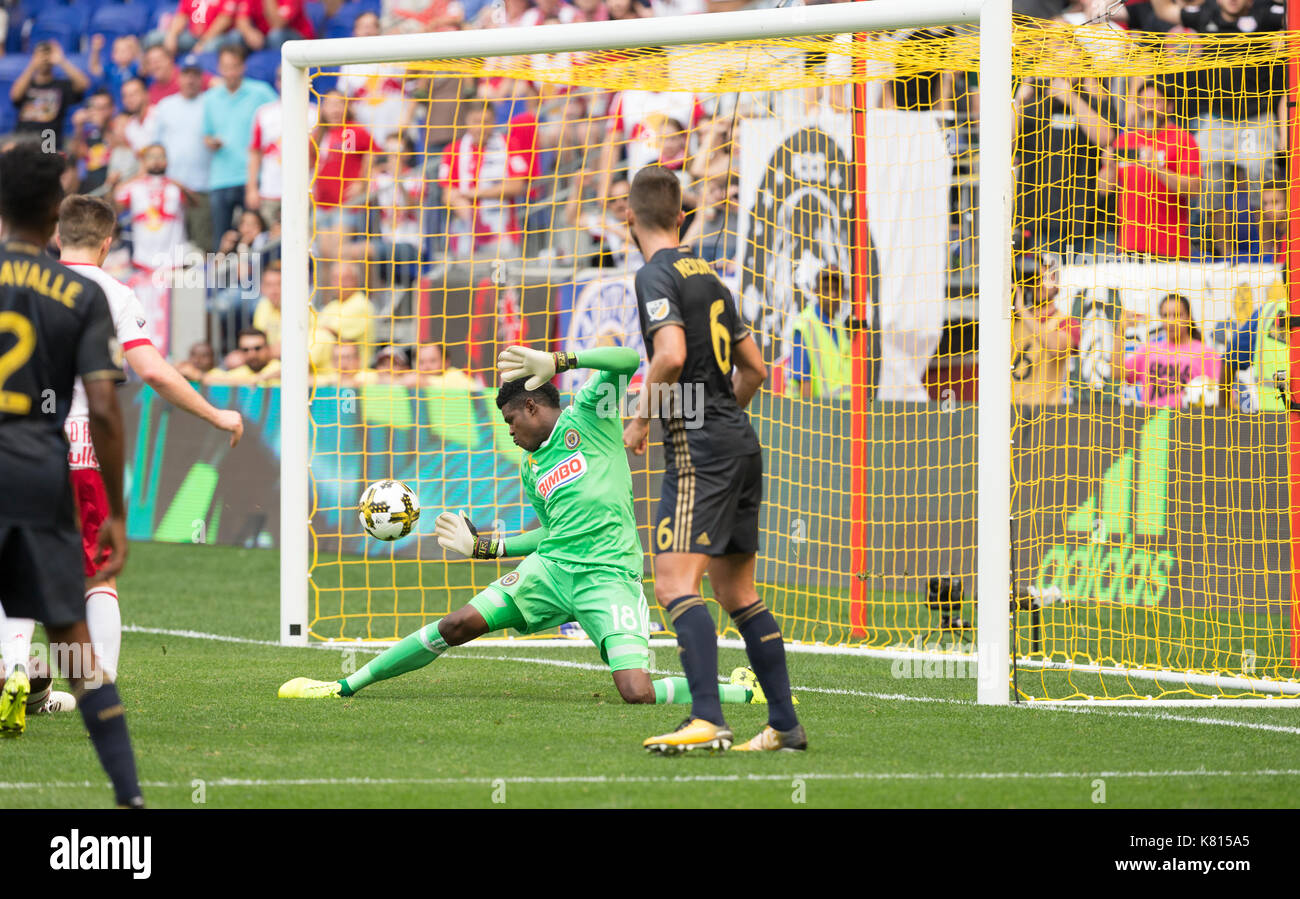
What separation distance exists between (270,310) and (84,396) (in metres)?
8.46

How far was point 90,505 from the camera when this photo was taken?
684cm

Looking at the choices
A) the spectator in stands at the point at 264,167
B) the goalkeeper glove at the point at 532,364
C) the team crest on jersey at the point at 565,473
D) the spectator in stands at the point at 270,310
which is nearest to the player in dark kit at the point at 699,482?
the goalkeeper glove at the point at 532,364

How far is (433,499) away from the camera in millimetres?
12461

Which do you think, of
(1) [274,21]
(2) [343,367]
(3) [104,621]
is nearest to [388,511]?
(3) [104,621]

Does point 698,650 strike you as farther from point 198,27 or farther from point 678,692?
point 198,27

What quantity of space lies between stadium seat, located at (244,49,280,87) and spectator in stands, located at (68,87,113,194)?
2.20 metres

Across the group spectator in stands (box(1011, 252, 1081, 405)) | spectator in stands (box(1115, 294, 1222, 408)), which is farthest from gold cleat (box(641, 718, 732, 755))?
spectator in stands (box(1115, 294, 1222, 408))

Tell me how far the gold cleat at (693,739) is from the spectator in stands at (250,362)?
9.20 m

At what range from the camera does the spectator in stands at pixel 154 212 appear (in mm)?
16750

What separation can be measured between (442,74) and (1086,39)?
3559 millimetres

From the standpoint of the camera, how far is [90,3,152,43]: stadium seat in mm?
19281

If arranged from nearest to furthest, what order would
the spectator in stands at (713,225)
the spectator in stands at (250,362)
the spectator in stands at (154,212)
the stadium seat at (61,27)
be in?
the spectator in stands at (713,225)
the spectator in stands at (250,362)
the spectator in stands at (154,212)
the stadium seat at (61,27)

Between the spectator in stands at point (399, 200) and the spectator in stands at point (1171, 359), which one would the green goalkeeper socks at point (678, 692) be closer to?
the spectator in stands at point (1171, 359)

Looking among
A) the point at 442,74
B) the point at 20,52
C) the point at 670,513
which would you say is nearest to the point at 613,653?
the point at 670,513
